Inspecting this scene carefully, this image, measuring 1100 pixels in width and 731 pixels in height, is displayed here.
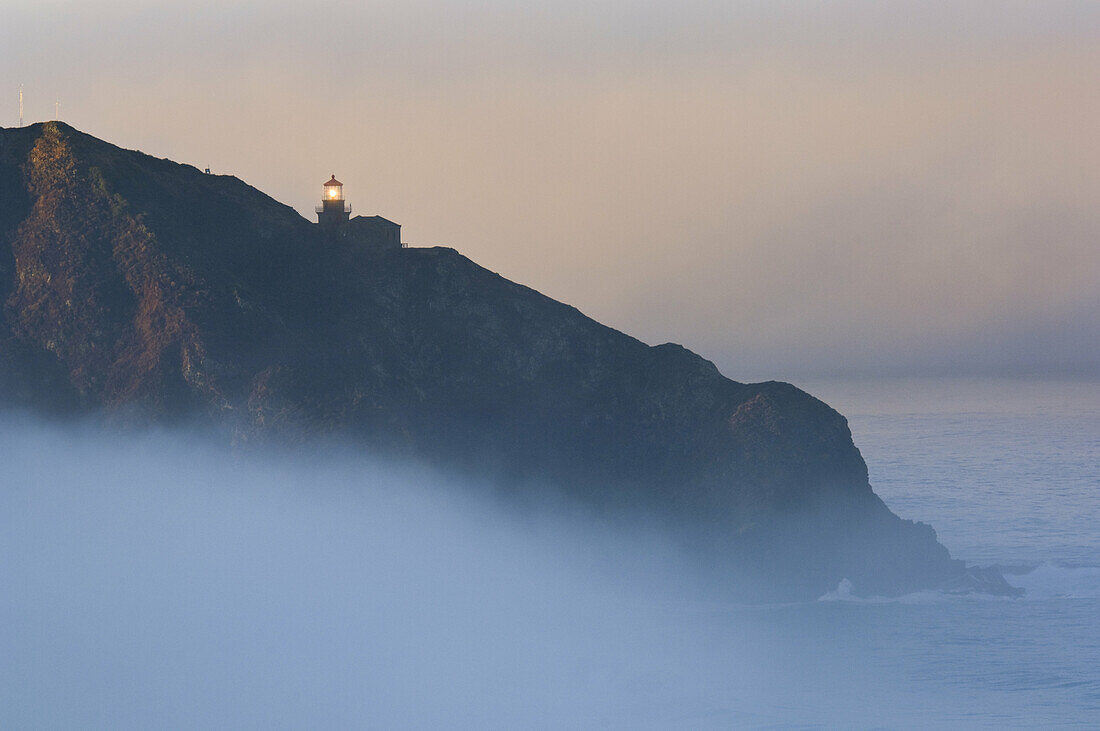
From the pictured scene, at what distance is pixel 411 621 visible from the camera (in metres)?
88.6

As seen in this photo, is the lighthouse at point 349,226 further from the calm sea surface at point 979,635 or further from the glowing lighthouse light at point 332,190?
the calm sea surface at point 979,635

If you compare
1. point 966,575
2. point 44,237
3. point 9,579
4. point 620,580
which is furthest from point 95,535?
point 966,575

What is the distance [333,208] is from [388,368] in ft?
59.8

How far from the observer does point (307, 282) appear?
10250 centimetres

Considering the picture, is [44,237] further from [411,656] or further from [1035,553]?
[1035,553]

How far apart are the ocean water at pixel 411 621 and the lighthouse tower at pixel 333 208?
85.6 feet

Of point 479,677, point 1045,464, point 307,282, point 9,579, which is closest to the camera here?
point 479,677

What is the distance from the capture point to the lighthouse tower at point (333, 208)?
357 ft

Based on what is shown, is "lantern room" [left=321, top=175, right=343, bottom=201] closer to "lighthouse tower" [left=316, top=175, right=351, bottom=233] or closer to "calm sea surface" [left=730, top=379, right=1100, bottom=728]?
"lighthouse tower" [left=316, top=175, right=351, bottom=233]

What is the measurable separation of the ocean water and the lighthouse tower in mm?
26076

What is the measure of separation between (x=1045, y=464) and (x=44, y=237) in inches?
4648

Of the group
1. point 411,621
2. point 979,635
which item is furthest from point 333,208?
point 979,635

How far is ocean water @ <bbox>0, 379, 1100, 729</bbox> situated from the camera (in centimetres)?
7250

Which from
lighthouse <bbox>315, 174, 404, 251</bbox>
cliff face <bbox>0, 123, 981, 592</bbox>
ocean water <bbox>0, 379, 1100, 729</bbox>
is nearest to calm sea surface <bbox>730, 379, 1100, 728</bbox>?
ocean water <bbox>0, 379, 1100, 729</bbox>
